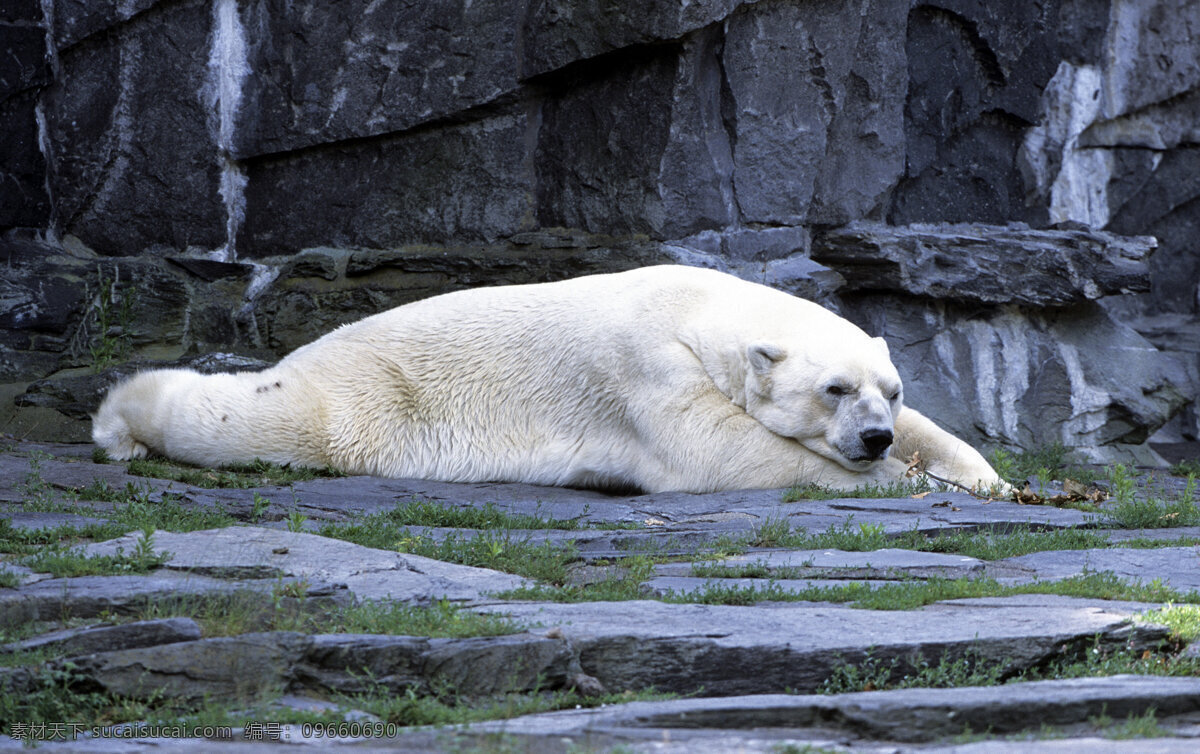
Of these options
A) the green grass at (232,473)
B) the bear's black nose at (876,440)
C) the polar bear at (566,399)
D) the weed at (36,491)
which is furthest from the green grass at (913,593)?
the green grass at (232,473)

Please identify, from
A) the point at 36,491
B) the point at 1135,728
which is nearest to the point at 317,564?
the point at 36,491

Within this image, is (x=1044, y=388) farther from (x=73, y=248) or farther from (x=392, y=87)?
(x=73, y=248)

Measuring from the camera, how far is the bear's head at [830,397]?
19.1ft

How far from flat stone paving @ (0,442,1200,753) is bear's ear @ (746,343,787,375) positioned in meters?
1.55

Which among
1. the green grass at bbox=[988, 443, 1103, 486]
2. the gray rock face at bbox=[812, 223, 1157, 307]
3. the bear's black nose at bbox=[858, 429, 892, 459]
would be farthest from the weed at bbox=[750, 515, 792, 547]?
the gray rock face at bbox=[812, 223, 1157, 307]

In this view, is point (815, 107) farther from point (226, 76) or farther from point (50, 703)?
point (50, 703)

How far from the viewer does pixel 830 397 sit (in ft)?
19.5

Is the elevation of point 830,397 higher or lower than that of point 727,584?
higher

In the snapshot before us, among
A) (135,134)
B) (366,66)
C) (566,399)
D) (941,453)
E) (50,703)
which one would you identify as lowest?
(50,703)

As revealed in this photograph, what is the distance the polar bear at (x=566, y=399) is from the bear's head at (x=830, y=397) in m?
0.01

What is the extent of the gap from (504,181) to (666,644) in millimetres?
6738

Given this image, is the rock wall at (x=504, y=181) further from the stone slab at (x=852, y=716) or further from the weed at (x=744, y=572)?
→ the stone slab at (x=852, y=716)

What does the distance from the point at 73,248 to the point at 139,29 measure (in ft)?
5.46

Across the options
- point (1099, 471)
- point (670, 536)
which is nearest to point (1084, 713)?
point (670, 536)
